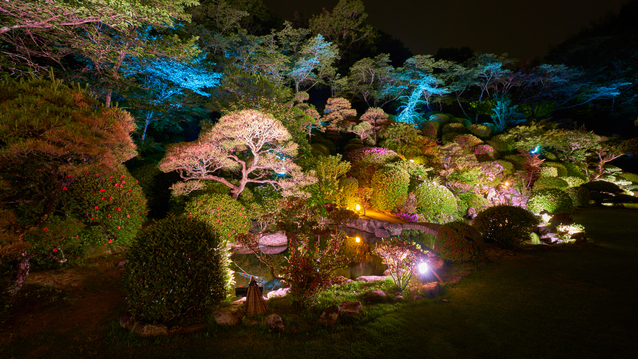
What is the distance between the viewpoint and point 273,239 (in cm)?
831

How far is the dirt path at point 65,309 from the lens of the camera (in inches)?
122

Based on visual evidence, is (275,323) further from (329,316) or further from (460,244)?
(460,244)

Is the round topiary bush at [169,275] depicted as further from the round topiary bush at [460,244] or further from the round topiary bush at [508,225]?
the round topiary bush at [508,225]

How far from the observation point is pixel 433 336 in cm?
326

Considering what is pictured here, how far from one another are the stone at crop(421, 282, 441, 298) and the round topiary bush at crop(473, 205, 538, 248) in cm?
364

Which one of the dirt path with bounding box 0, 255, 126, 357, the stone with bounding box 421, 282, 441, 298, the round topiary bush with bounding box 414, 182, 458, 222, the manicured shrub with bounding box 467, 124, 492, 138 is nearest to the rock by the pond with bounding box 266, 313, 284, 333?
the dirt path with bounding box 0, 255, 126, 357

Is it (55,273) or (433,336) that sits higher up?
(433,336)

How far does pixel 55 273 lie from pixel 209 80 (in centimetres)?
1002

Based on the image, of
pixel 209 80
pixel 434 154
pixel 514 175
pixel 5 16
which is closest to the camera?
pixel 5 16

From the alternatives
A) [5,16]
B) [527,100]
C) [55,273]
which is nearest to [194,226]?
[55,273]

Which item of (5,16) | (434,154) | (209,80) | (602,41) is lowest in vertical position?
(5,16)

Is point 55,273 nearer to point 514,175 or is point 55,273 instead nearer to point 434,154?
point 434,154

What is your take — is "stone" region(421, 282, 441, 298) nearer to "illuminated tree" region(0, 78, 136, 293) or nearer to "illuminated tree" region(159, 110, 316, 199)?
"illuminated tree" region(159, 110, 316, 199)

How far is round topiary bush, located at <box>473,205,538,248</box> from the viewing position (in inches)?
263
